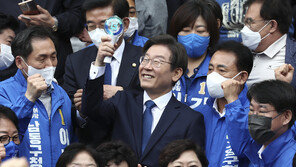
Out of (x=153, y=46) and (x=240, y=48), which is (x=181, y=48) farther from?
(x=240, y=48)

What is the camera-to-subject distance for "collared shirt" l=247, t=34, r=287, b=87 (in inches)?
227

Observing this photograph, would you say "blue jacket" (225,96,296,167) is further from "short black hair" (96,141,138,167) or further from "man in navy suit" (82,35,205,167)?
"short black hair" (96,141,138,167)

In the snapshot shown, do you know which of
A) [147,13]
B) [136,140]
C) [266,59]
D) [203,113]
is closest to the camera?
[136,140]

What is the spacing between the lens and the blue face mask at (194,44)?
18.8ft

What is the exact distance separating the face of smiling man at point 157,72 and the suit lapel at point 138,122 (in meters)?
0.15

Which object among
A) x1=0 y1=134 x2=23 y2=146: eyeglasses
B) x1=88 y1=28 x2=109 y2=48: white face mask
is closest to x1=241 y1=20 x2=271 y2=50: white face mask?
x1=88 y1=28 x2=109 y2=48: white face mask

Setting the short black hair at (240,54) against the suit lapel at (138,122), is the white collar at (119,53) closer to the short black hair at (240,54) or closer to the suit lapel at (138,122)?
the suit lapel at (138,122)

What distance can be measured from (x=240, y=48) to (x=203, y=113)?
2.51 ft

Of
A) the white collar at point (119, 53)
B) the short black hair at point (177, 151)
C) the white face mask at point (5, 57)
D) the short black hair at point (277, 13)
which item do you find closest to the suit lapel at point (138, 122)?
the short black hair at point (177, 151)

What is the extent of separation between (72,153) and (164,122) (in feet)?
3.07

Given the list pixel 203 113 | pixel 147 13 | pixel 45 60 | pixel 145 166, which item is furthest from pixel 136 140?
pixel 147 13

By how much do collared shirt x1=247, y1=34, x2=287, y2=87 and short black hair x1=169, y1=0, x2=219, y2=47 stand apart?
54 centimetres

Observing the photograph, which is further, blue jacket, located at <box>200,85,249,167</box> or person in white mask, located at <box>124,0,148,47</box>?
person in white mask, located at <box>124,0,148,47</box>

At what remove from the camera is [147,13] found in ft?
22.8
